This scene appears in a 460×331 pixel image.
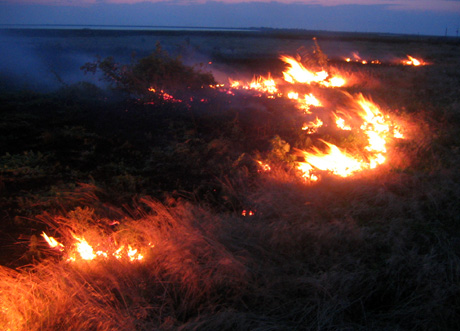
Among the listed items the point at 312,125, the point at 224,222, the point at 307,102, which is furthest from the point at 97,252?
the point at 307,102

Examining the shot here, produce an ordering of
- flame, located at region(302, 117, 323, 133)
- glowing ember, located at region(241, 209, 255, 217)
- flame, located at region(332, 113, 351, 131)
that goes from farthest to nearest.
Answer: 1. flame, located at region(332, 113, 351, 131)
2. flame, located at region(302, 117, 323, 133)
3. glowing ember, located at region(241, 209, 255, 217)

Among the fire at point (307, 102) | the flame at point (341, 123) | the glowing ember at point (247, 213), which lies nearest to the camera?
the glowing ember at point (247, 213)

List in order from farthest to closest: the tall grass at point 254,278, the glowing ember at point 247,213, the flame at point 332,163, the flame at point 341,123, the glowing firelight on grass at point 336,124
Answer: the flame at point 341,123 < the glowing firelight on grass at point 336,124 < the flame at point 332,163 < the glowing ember at point 247,213 < the tall grass at point 254,278

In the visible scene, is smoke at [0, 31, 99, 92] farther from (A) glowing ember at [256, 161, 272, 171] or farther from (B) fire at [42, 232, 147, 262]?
(B) fire at [42, 232, 147, 262]

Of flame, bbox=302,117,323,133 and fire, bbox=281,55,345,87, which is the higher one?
fire, bbox=281,55,345,87

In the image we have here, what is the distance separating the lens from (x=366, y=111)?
25.6 feet

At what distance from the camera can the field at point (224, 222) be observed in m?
2.44

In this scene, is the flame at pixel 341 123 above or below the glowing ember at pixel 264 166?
above

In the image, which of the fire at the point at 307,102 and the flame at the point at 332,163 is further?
the fire at the point at 307,102

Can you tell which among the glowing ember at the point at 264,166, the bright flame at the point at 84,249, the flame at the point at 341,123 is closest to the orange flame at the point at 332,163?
the glowing ember at the point at 264,166

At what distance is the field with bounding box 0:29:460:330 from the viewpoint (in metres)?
Answer: 2.44

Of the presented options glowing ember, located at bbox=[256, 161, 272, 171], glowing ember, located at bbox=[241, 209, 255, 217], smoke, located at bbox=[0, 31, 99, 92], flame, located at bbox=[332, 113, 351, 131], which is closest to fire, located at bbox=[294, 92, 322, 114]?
flame, located at bbox=[332, 113, 351, 131]

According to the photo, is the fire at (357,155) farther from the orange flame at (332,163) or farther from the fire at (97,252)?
the fire at (97,252)

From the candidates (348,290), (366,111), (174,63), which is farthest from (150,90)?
(348,290)
